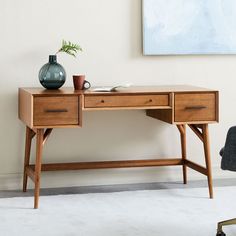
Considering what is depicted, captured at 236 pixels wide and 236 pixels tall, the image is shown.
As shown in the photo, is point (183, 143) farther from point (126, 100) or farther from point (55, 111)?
point (55, 111)

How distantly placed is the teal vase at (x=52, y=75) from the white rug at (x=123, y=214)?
2.39 feet

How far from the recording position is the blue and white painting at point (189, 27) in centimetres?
425

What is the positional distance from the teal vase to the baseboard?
71cm

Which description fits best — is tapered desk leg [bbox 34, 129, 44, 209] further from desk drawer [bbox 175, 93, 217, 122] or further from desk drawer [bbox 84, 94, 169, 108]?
desk drawer [bbox 175, 93, 217, 122]

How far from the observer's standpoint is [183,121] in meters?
3.81

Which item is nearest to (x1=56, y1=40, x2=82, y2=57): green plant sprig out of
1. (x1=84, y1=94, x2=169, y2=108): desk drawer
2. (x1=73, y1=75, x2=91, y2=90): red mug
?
(x1=73, y1=75, x2=91, y2=90): red mug

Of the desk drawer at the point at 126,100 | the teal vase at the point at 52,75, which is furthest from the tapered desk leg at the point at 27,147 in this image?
the desk drawer at the point at 126,100

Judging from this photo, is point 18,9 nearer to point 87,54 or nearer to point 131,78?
point 87,54

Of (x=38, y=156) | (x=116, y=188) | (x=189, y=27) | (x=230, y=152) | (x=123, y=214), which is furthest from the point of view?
(x=189, y=27)

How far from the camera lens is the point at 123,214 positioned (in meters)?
3.48

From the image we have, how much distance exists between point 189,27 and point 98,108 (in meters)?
1.07

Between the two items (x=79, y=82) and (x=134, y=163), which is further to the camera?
(x=134, y=163)

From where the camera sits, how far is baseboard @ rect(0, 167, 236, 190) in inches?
164

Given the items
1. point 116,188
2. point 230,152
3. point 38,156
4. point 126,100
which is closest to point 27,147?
point 38,156
